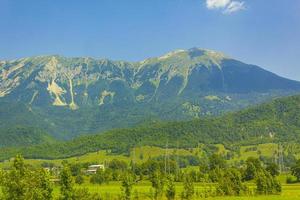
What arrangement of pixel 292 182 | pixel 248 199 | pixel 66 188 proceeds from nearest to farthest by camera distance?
pixel 66 188 < pixel 248 199 < pixel 292 182

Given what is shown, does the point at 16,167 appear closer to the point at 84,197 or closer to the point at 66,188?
the point at 66,188

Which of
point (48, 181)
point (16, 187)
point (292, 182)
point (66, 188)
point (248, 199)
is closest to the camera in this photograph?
point (16, 187)

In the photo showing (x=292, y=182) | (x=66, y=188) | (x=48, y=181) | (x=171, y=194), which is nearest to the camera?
(x=48, y=181)

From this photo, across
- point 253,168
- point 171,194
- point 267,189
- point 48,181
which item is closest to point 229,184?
point 267,189

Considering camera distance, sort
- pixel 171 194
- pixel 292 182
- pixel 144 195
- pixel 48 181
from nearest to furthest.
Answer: pixel 48 181
pixel 171 194
pixel 144 195
pixel 292 182

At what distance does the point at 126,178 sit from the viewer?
11669cm

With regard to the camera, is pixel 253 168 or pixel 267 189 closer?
pixel 267 189

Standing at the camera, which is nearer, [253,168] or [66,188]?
[66,188]

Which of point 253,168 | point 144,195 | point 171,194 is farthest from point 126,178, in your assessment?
point 253,168

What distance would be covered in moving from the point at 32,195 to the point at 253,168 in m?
147

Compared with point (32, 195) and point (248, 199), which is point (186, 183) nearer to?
point (248, 199)

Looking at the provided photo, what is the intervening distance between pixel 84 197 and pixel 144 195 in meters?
63.1

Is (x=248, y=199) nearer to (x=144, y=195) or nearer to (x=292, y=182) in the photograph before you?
(x=144, y=195)

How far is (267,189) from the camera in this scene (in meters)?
144
